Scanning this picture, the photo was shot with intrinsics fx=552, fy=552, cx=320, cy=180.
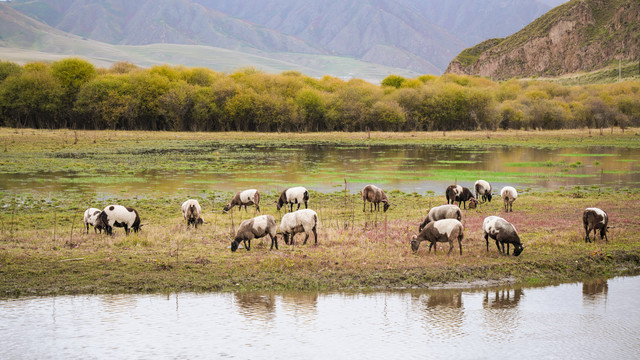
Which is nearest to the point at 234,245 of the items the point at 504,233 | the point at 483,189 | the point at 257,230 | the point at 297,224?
the point at 257,230

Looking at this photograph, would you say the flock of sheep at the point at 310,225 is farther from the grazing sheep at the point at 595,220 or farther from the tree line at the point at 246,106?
the tree line at the point at 246,106

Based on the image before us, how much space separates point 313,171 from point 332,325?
95.4 ft

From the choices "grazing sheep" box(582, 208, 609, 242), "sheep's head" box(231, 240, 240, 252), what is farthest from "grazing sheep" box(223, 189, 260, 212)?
"grazing sheep" box(582, 208, 609, 242)

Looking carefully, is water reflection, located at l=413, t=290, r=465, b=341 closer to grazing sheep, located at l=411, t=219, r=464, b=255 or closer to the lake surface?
the lake surface

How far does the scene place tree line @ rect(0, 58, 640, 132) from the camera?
9262cm

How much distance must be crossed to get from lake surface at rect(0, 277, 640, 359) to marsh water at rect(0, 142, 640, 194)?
1760 cm

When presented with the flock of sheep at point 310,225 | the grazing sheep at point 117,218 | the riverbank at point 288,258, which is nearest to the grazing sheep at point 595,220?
the flock of sheep at point 310,225

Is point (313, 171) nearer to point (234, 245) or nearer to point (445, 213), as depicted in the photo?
point (445, 213)

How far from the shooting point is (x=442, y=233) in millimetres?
16172

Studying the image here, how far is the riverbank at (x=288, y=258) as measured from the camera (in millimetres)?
14073

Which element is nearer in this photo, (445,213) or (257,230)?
(257,230)

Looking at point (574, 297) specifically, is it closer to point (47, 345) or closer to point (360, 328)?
point (360, 328)

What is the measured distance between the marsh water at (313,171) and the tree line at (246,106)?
4053 cm

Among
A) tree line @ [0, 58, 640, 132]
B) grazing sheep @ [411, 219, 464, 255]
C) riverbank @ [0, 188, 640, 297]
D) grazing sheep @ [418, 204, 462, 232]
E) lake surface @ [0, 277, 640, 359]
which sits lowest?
lake surface @ [0, 277, 640, 359]
